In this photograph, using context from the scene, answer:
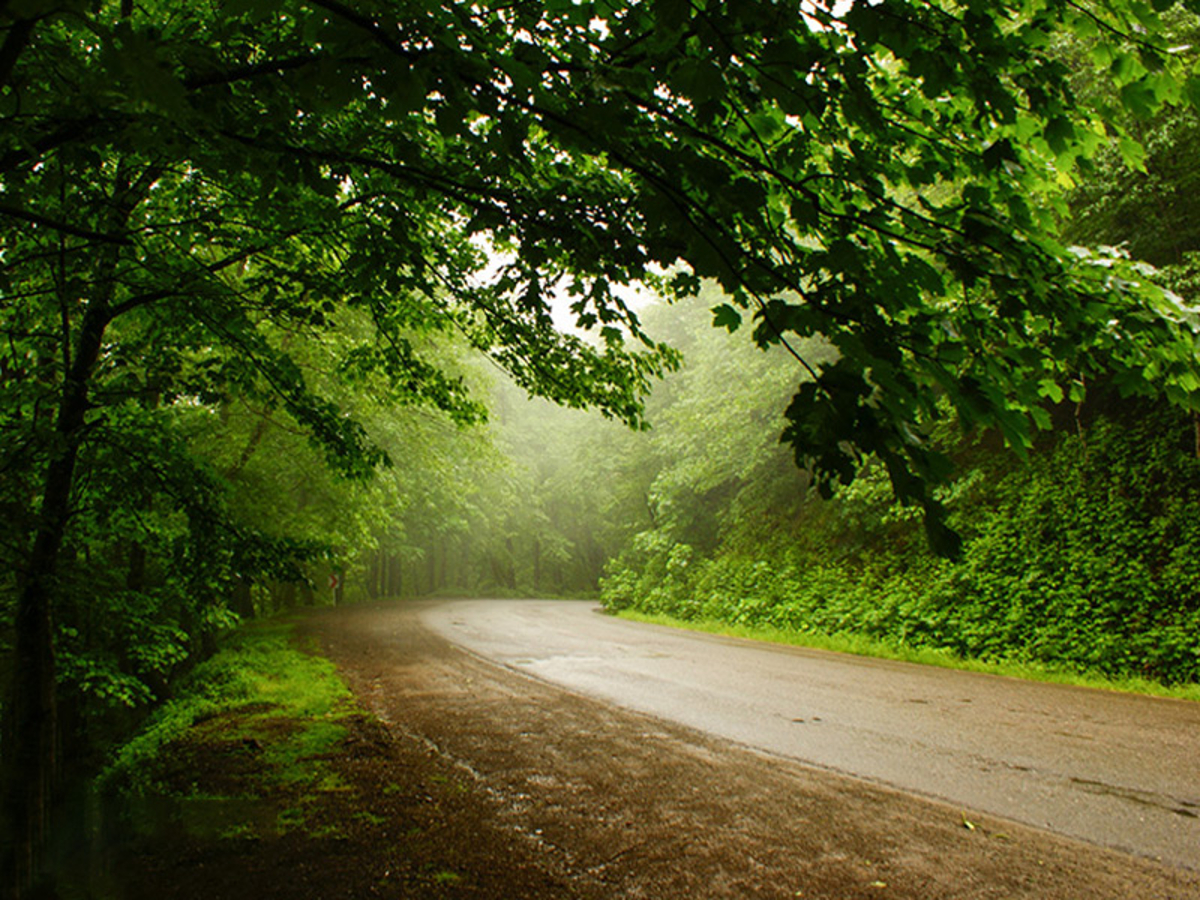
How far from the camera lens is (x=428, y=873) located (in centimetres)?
324

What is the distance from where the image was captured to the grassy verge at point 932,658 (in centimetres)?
763

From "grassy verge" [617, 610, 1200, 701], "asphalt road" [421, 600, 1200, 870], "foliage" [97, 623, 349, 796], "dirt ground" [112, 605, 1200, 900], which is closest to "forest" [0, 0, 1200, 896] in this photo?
"grassy verge" [617, 610, 1200, 701]

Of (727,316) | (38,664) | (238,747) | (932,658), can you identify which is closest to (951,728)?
(932,658)

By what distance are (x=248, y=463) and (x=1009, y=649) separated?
12429 millimetres

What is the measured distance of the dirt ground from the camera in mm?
3096

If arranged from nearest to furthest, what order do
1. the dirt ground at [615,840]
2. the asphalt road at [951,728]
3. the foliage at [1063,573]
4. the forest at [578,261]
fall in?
the forest at [578,261] < the dirt ground at [615,840] < the asphalt road at [951,728] < the foliage at [1063,573]

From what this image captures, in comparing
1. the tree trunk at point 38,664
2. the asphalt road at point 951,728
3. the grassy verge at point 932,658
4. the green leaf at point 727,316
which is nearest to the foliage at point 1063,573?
the grassy verge at point 932,658

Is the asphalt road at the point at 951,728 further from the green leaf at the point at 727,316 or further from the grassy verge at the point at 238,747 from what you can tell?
the green leaf at the point at 727,316

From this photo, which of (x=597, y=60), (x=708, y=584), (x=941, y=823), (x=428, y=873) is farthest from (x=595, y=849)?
(x=708, y=584)

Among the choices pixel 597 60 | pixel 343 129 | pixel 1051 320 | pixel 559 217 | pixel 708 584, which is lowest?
pixel 708 584

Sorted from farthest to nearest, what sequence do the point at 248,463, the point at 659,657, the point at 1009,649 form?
the point at 248,463, the point at 659,657, the point at 1009,649

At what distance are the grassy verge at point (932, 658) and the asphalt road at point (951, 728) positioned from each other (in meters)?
0.59

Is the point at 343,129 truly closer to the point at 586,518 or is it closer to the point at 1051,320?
the point at 1051,320

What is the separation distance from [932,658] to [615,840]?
8.25 meters
